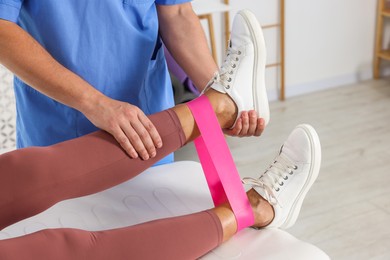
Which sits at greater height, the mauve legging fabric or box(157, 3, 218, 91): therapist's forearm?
box(157, 3, 218, 91): therapist's forearm

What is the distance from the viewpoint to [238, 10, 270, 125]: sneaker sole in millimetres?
1538

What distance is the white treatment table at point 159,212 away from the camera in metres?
1.27

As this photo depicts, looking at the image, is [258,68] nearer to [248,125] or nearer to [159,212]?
[248,125]

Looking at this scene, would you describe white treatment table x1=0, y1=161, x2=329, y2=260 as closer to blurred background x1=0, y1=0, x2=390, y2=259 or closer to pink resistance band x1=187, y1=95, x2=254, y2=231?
pink resistance band x1=187, y1=95, x2=254, y2=231

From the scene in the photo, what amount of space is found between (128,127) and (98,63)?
0.95 feet

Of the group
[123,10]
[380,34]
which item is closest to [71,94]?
[123,10]

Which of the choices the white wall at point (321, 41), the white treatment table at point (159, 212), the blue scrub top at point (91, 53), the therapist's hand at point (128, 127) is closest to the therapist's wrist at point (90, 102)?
the therapist's hand at point (128, 127)

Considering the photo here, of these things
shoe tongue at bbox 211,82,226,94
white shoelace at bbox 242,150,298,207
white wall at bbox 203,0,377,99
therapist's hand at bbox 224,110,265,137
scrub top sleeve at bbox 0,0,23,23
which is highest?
scrub top sleeve at bbox 0,0,23,23

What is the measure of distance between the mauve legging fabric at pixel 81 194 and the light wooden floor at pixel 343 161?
1273mm

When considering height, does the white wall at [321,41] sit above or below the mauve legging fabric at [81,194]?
below

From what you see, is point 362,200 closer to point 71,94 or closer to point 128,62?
point 128,62

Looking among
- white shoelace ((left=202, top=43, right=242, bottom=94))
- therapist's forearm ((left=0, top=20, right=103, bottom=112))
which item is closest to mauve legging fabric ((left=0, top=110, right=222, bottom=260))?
therapist's forearm ((left=0, top=20, right=103, bottom=112))

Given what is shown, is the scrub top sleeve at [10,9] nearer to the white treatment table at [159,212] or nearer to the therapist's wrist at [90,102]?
the therapist's wrist at [90,102]

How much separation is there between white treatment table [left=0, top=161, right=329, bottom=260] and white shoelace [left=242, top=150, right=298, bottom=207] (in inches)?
4.0
